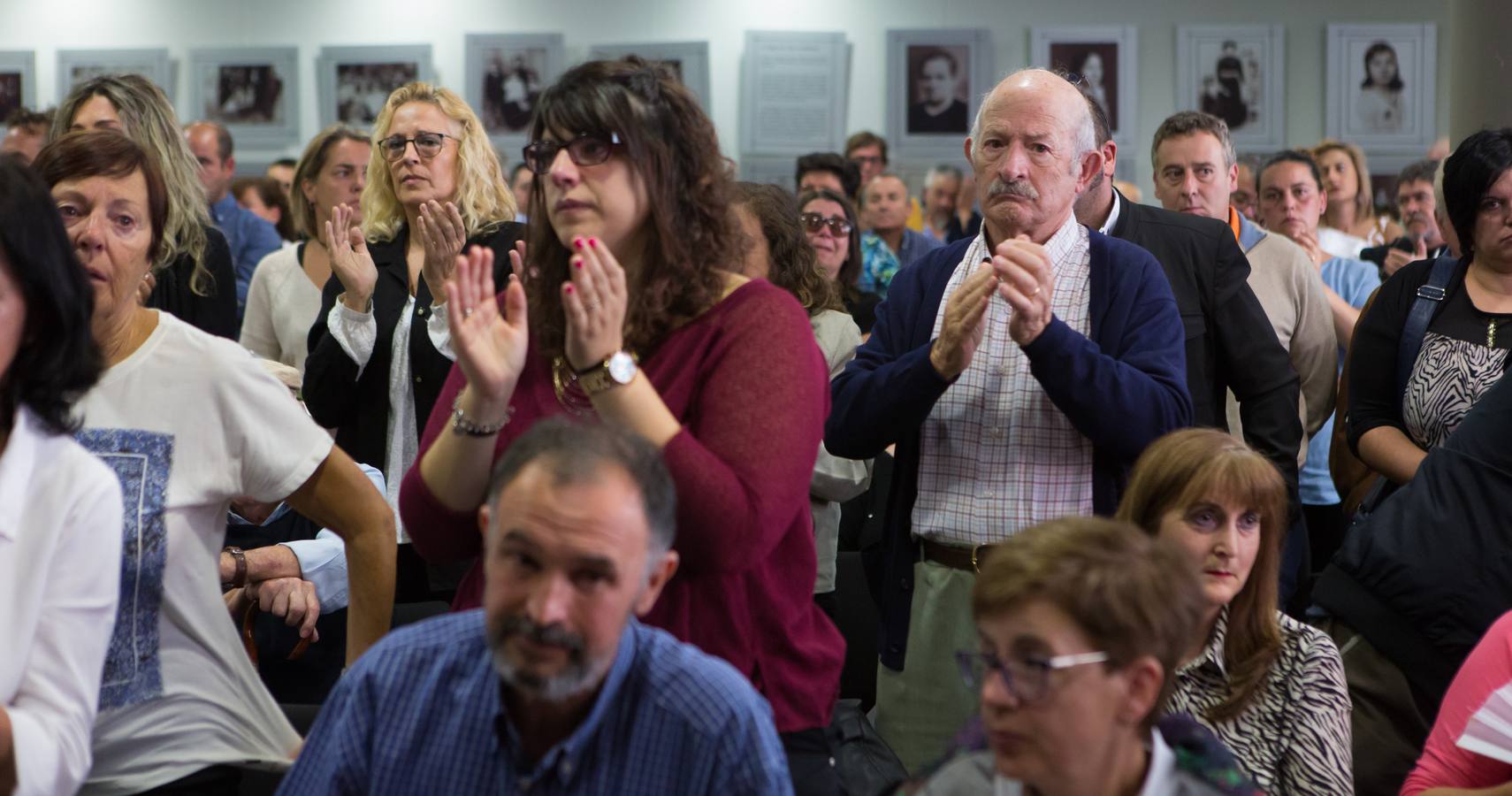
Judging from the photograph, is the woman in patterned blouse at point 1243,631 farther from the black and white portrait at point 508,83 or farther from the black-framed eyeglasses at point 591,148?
the black and white portrait at point 508,83

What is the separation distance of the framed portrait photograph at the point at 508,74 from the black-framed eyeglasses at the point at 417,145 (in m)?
6.53

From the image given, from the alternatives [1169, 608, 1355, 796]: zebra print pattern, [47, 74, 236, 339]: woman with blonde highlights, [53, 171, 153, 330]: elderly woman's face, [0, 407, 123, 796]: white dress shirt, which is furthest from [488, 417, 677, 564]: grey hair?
[47, 74, 236, 339]: woman with blonde highlights

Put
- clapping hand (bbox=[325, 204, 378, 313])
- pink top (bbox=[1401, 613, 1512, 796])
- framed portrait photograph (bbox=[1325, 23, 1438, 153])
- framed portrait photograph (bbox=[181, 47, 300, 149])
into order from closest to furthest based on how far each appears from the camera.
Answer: pink top (bbox=[1401, 613, 1512, 796]) < clapping hand (bbox=[325, 204, 378, 313]) < framed portrait photograph (bbox=[1325, 23, 1438, 153]) < framed portrait photograph (bbox=[181, 47, 300, 149])

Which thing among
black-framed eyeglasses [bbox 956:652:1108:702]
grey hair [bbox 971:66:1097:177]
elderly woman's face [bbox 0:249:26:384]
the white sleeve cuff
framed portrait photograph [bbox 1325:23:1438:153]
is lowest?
black-framed eyeglasses [bbox 956:652:1108:702]

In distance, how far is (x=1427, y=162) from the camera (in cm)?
676

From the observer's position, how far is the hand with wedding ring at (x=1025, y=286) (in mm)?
2490

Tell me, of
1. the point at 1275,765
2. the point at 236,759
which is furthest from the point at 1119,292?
the point at 236,759

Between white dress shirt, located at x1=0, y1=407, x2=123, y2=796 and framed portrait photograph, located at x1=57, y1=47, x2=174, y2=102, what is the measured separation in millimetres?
9481

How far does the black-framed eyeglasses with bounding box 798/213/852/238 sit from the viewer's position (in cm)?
515

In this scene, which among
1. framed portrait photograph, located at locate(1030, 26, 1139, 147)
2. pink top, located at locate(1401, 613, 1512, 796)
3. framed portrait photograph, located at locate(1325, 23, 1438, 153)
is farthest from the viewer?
framed portrait photograph, located at locate(1030, 26, 1139, 147)

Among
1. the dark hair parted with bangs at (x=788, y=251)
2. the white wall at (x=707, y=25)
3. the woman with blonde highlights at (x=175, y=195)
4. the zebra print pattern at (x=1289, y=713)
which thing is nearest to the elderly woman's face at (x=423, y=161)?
the woman with blonde highlights at (x=175, y=195)

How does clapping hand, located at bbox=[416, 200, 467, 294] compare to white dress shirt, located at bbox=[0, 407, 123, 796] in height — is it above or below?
above

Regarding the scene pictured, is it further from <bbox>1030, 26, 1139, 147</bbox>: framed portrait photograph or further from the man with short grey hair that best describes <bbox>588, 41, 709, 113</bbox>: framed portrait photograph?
the man with short grey hair

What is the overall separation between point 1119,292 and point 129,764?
5.71 ft
